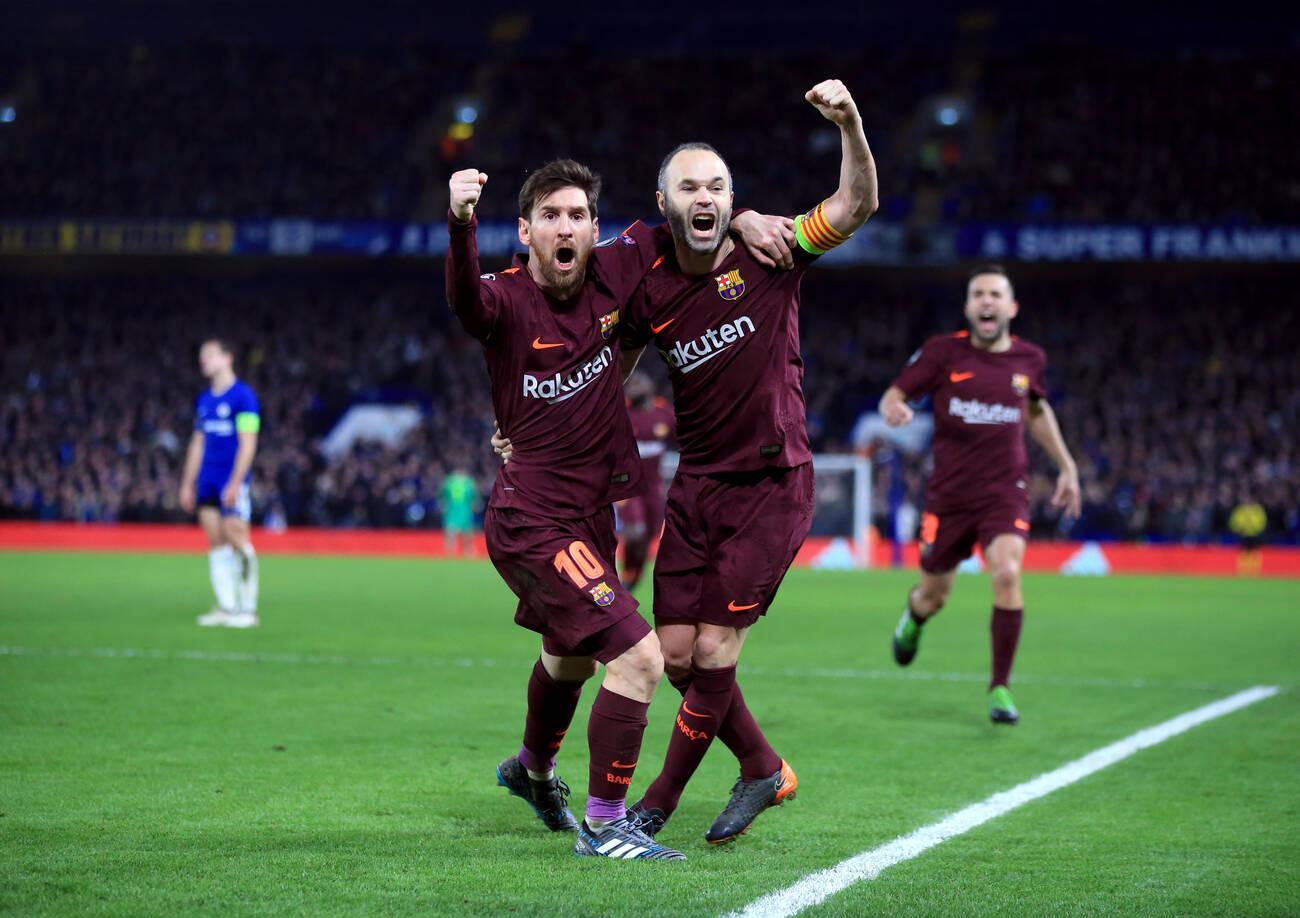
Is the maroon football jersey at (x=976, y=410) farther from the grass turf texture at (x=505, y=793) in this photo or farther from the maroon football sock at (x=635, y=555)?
the maroon football sock at (x=635, y=555)

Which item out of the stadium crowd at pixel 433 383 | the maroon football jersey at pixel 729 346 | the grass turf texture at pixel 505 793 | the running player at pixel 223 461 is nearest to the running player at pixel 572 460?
the maroon football jersey at pixel 729 346

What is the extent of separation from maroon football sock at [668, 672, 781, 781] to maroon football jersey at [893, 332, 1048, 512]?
369cm

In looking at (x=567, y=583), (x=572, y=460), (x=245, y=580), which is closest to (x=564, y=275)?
(x=572, y=460)

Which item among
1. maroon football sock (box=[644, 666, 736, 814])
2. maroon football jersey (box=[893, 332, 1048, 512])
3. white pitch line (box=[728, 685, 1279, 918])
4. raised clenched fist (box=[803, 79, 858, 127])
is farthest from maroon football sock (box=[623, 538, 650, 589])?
raised clenched fist (box=[803, 79, 858, 127])

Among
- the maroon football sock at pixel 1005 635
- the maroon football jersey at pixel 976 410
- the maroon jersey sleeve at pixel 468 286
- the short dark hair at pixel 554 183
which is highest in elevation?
the short dark hair at pixel 554 183

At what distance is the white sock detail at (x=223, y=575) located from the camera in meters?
12.6

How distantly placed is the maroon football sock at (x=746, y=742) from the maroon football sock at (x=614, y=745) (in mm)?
503

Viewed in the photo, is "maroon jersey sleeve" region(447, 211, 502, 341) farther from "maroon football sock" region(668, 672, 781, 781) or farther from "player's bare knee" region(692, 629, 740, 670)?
"maroon football sock" region(668, 672, 781, 781)

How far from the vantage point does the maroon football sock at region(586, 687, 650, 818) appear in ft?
16.0

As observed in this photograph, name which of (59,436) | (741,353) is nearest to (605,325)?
(741,353)

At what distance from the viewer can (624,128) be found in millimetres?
39031

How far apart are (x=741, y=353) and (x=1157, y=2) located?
37.2m

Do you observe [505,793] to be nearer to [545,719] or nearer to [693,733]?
[545,719]

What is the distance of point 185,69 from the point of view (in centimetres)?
4150
